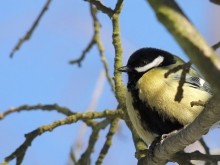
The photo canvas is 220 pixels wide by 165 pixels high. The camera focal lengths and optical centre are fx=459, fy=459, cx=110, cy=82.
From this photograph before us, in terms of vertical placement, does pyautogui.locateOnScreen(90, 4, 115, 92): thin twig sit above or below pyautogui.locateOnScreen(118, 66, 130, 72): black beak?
above

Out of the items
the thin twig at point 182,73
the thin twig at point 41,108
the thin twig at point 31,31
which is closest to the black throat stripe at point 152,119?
the thin twig at point 41,108

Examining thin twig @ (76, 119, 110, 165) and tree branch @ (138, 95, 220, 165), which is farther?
thin twig @ (76, 119, 110, 165)

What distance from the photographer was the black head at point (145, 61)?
8.33 feet

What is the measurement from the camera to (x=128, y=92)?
2.31m

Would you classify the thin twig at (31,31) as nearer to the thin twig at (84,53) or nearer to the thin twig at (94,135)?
the thin twig at (84,53)

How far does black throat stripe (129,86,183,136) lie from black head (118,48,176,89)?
0.23 meters

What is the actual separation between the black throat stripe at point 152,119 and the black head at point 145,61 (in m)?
0.23

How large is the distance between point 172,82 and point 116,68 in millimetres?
295

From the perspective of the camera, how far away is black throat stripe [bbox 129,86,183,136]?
7.34ft

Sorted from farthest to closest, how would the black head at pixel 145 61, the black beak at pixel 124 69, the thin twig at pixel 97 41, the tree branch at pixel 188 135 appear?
the black head at pixel 145 61, the thin twig at pixel 97 41, the black beak at pixel 124 69, the tree branch at pixel 188 135

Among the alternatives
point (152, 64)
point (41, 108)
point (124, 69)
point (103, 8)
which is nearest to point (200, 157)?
point (103, 8)

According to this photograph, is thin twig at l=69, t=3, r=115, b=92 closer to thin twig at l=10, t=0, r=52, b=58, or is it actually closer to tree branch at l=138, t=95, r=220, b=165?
thin twig at l=10, t=0, r=52, b=58

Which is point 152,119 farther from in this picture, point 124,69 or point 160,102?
point 124,69

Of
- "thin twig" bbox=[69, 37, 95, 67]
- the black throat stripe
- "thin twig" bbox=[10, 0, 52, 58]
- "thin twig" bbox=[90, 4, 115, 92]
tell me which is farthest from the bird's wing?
"thin twig" bbox=[10, 0, 52, 58]
